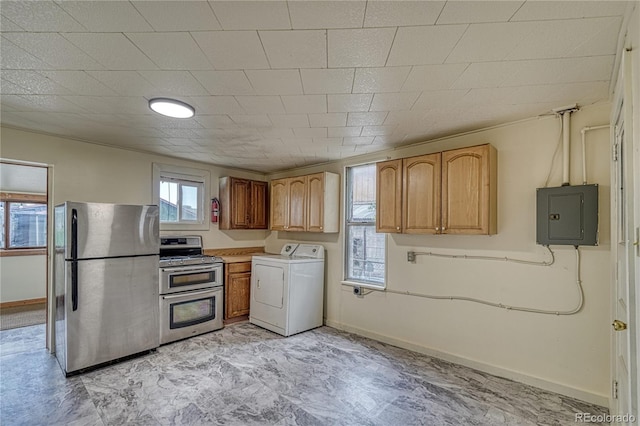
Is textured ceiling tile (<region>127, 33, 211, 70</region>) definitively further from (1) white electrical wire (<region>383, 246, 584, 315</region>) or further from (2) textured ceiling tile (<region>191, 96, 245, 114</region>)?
(1) white electrical wire (<region>383, 246, 584, 315</region>)

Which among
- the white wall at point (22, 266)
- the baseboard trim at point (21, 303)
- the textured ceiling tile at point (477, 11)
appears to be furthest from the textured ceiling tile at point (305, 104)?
the baseboard trim at point (21, 303)

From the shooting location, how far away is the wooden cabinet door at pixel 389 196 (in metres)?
3.45

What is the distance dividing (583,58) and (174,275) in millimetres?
4359

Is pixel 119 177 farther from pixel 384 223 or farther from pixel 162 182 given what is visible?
pixel 384 223

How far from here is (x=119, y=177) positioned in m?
3.90

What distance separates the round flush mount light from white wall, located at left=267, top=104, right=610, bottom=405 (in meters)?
2.46

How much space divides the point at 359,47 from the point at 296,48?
354mm

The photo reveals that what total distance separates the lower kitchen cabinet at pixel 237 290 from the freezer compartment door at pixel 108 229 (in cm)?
123

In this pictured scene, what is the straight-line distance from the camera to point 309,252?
15.2 ft

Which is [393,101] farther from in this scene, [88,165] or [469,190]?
[88,165]

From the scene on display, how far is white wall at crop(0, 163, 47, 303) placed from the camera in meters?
5.03

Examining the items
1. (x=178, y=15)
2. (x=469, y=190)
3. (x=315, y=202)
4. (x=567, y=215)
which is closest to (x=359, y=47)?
(x=178, y=15)

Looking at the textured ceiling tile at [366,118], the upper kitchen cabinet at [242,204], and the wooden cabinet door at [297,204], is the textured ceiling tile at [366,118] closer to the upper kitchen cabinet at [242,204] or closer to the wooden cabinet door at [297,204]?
the wooden cabinet door at [297,204]

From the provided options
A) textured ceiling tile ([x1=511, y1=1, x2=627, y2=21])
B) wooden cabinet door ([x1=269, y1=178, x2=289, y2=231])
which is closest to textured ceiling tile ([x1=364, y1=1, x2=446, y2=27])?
A: textured ceiling tile ([x1=511, y1=1, x2=627, y2=21])
